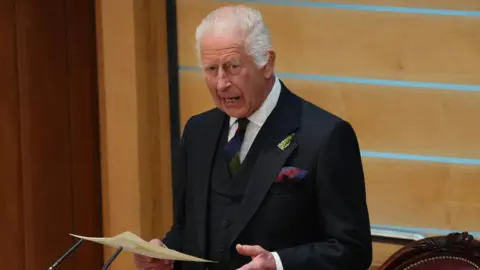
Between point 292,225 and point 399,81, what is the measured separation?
3.02ft

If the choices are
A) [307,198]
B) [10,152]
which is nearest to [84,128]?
[10,152]

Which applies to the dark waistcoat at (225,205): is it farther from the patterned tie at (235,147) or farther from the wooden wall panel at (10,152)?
the wooden wall panel at (10,152)

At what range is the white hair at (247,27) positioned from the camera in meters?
1.66

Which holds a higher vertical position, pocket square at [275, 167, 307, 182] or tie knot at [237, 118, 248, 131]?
Answer: tie knot at [237, 118, 248, 131]

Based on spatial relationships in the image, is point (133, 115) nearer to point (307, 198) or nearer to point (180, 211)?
point (180, 211)

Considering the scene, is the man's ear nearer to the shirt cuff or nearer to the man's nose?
the man's nose

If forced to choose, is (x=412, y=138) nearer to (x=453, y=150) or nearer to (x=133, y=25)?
(x=453, y=150)

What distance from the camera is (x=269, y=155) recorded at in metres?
1.72

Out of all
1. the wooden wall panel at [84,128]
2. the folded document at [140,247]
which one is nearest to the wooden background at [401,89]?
the wooden wall panel at [84,128]

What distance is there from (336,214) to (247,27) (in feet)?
1.43

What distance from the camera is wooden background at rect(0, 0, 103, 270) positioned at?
2494mm

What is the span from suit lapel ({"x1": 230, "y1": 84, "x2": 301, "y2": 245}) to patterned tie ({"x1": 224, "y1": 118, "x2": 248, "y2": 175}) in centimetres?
5

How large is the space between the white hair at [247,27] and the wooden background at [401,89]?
0.86m

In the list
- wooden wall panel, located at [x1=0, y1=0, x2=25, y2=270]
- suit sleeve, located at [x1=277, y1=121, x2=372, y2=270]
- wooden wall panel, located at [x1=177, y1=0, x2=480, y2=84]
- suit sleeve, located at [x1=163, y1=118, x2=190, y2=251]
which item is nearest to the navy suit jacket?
suit sleeve, located at [x1=277, y1=121, x2=372, y2=270]
